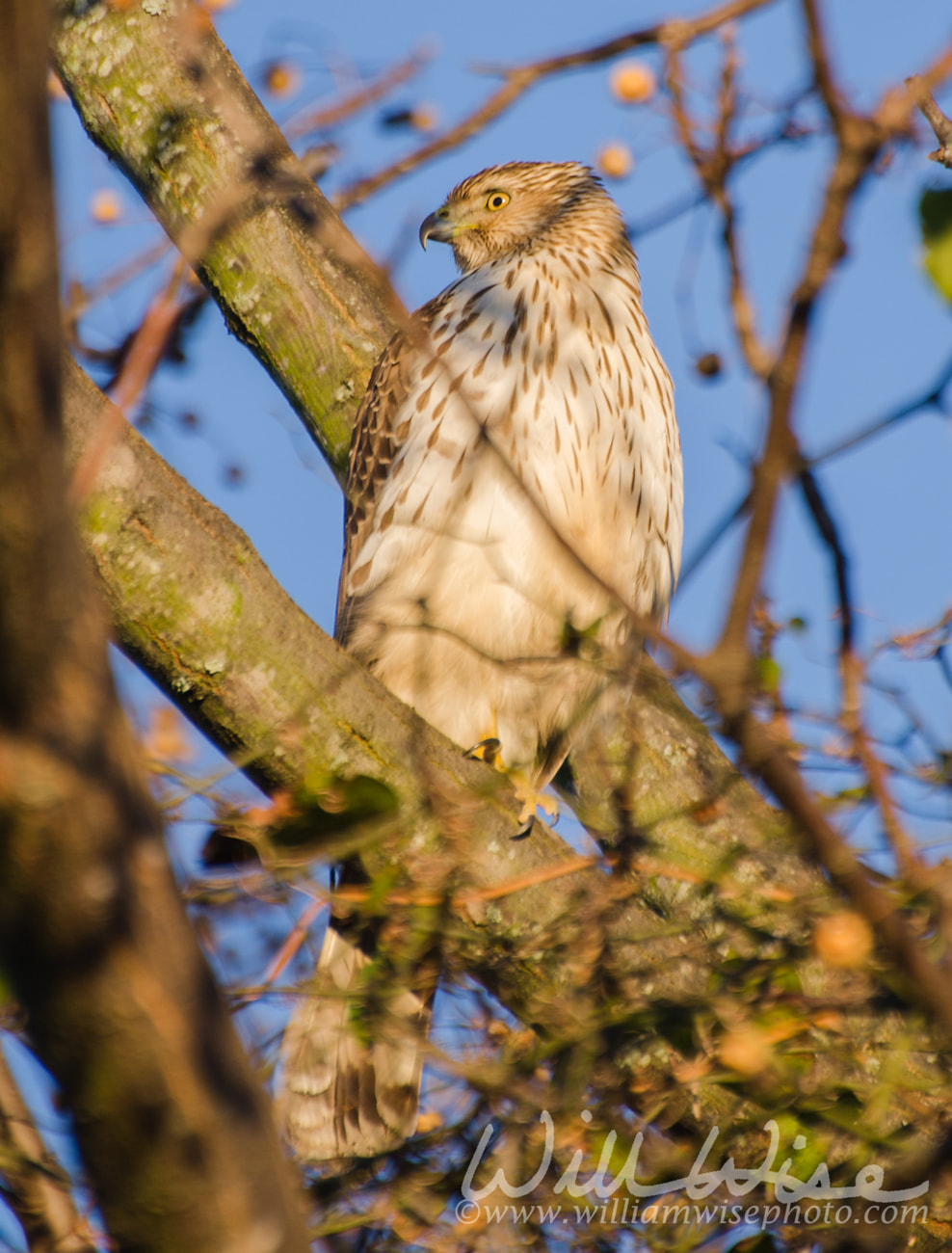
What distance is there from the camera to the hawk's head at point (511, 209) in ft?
15.6

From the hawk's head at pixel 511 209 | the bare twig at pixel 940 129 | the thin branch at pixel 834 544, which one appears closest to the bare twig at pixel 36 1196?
the thin branch at pixel 834 544

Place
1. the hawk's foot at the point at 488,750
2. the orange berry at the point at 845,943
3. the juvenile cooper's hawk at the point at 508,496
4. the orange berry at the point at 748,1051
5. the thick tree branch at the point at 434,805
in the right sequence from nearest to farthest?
the orange berry at the point at 845,943 → the orange berry at the point at 748,1051 → the thick tree branch at the point at 434,805 → the juvenile cooper's hawk at the point at 508,496 → the hawk's foot at the point at 488,750

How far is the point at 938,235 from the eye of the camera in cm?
125

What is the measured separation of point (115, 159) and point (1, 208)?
337 cm

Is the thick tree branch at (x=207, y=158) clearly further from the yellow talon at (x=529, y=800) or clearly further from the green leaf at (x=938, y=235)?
the green leaf at (x=938, y=235)

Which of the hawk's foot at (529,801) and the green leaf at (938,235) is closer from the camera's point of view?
the green leaf at (938,235)

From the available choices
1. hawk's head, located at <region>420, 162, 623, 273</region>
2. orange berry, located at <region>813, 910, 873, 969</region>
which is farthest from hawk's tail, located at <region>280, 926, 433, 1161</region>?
hawk's head, located at <region>420, 162, 623, 273</region>

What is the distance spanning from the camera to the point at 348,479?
13.6 ft

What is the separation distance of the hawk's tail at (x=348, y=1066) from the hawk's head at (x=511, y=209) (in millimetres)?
2716

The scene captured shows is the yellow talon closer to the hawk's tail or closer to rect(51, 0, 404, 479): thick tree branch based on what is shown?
the hawk's tail

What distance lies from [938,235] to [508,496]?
2.33 meters

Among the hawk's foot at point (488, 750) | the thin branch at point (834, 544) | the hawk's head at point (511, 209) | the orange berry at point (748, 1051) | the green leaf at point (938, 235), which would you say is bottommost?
the orange berry at point (748, 1051)

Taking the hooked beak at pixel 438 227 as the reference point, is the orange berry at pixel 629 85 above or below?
below

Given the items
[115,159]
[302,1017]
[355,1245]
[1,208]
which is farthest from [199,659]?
[115,159]
